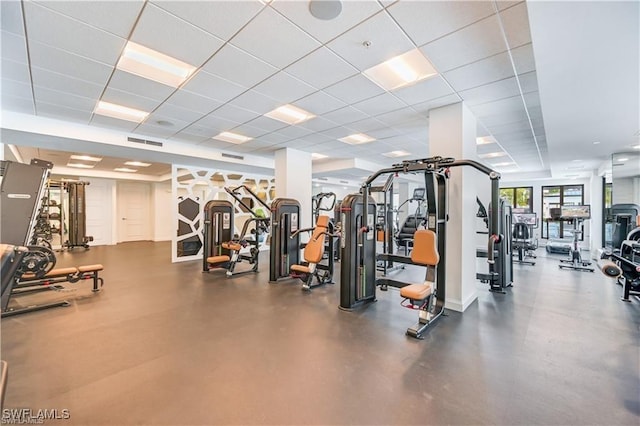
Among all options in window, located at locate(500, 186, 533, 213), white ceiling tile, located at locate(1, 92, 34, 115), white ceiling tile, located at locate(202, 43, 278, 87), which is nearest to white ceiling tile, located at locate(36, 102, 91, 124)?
white ceiling tile, located at locate(1, 92, 34, 115)

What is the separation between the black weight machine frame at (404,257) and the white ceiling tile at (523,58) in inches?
44.4

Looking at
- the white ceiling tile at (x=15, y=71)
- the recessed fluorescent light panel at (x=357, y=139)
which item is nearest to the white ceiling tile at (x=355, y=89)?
the recessed fluorescent light panel at (x=357, y=139)

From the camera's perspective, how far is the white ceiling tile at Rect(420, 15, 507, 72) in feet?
8.25

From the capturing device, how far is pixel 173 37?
106 inches

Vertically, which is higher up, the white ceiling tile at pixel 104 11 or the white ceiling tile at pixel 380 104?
the white ceiling tile at pixel 104 11

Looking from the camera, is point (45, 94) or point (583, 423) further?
point (45, 94)

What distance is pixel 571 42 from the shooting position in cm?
230

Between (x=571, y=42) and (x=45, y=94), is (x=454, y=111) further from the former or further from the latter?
(x=45, y=94)

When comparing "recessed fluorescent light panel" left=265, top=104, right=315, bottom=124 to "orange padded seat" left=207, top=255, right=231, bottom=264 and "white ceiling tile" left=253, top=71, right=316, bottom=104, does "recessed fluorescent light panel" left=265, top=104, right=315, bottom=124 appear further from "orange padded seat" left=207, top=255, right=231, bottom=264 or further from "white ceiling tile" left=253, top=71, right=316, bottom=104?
"orange padded seat" left=207, top=255, right=231, bottom=264

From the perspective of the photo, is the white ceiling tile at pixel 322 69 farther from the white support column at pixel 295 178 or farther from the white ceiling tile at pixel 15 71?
the white support column at pixel 295 178

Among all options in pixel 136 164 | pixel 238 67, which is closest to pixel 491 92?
pixel 238 67

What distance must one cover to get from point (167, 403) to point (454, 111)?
15.5ft

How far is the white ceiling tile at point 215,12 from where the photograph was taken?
7.41ft

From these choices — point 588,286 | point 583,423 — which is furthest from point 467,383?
point 588,286
